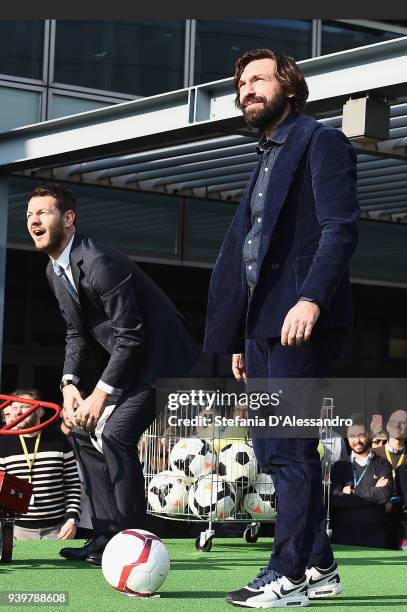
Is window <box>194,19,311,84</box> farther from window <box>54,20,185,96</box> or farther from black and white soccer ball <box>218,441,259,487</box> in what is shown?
black and white soccer ball <box>218,441,259,487</box>

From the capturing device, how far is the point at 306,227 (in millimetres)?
4621

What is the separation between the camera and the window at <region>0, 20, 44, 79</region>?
13742 mm

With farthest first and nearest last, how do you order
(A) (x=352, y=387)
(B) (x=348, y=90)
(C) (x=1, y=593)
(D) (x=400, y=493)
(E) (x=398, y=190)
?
(A) (x=352, y=387) < (E) (x=398, y=190) < (D) (x=400, y=493) < (B) (x=348, y=90) < (C) (x=1, y=593)

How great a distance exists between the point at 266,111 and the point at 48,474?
3722mm

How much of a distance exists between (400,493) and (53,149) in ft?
Result: 14.1

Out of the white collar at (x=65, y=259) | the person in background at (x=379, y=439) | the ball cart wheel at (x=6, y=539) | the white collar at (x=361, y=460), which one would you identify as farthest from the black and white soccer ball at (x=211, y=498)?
the white collar at (x=65, y=259)

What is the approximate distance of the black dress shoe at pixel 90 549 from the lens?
612 cm

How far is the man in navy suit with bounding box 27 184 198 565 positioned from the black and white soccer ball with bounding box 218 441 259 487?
7.94ft

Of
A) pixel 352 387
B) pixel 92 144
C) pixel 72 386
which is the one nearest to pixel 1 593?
pixel 72 386

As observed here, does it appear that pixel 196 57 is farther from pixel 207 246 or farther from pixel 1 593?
pixel 1 593

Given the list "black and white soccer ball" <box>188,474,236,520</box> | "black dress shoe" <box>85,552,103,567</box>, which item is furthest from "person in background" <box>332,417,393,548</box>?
"black dress shoe" <box>85,552,103,567</box>

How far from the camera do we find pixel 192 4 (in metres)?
7.64

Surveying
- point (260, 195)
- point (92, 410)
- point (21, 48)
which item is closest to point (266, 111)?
point (260, 195)

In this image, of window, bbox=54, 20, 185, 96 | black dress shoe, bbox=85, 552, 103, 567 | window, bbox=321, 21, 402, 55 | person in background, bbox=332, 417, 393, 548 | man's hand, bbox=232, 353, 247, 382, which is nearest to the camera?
man's hand, bbox=232, 353, 247, 382
